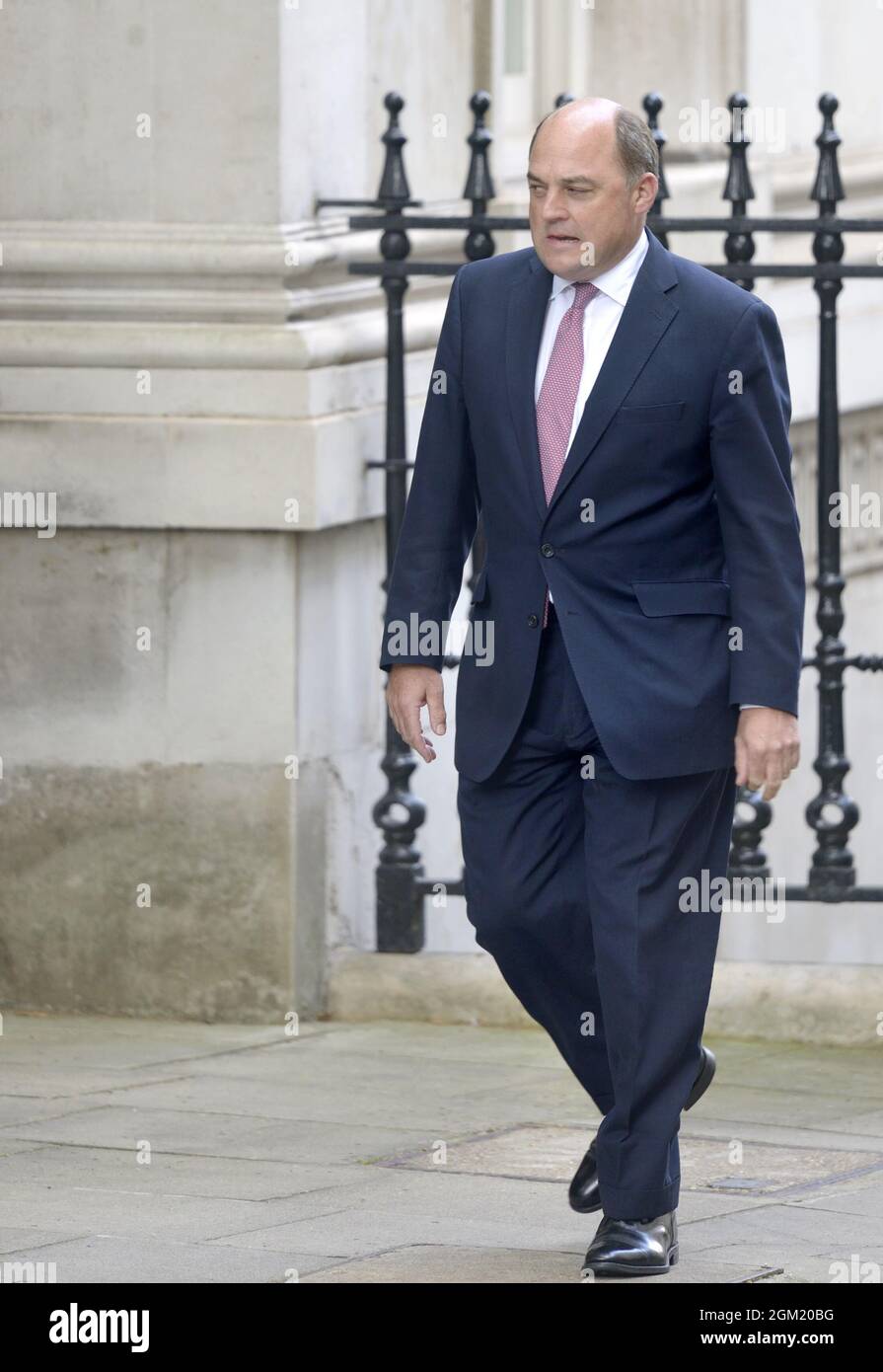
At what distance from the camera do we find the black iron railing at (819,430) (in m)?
7.16

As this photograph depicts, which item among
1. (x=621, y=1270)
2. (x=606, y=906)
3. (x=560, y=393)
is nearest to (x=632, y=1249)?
(x=621, y=1270)

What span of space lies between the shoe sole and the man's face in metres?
1.62

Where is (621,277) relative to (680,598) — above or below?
above

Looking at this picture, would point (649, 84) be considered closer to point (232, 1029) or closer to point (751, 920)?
point (751, 920)

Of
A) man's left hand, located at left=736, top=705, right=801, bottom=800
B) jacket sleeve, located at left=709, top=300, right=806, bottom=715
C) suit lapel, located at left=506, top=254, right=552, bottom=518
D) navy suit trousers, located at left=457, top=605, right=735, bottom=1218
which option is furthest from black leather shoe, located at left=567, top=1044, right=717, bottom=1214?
suit lapel, located at left=506, top=254, right=552, bottom=518

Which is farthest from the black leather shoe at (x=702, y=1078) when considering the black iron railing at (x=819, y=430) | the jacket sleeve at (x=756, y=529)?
the black iron railing at (x=819, y=430)

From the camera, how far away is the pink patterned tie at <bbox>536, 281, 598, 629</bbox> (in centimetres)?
499

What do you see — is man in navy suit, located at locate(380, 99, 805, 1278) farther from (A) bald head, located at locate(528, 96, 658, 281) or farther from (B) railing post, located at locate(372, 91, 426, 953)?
(B) railing post, located at locate(372, 91, 426, 953)

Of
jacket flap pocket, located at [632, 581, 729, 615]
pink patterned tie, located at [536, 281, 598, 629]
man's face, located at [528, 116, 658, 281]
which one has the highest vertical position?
man's face, located at [528, 116, 658, 281]

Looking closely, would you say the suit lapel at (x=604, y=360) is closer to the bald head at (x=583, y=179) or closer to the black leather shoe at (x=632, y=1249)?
the bald head at (x=583, y=179)

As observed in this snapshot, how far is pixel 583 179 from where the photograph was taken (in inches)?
191

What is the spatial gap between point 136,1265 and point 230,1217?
1.37 feet

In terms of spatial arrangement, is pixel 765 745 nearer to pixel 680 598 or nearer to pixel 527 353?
pixel 680 598

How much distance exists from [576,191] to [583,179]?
28mm
